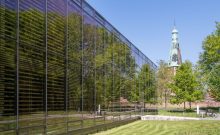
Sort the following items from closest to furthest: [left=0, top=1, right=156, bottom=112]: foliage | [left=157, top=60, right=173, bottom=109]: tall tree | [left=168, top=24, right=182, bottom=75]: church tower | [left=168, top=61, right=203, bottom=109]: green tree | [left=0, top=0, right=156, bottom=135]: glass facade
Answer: [left=0, top=0, right=156, bottom=135]: glass facade
[left=0, top=1, right=156, bottom=112]: foliage
[left=168, top=61, right=203, bottom=109]: green tree
[left=157, top=60, right=173, bottom=109]: tall tree
[left=168, top=24, right=182, bottom=75]: church tower

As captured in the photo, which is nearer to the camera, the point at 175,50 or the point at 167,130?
the point at 167,130

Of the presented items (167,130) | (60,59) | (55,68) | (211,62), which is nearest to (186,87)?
(211,62)

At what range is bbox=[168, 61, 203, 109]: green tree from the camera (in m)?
55.5

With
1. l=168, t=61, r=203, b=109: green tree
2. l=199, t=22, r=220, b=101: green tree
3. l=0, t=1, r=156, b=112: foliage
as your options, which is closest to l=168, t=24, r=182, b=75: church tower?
l=199, t=22, r=220, b=101: green tree

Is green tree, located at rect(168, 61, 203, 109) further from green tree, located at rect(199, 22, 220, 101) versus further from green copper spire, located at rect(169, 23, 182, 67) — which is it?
green copper spire, located at rect(169, 23, 182, 67)

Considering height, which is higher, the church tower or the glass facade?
the church tower

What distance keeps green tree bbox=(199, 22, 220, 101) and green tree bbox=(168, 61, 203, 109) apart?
2.69m

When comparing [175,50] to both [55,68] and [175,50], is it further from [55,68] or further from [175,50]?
[55,68]

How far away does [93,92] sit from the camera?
19.2 meters

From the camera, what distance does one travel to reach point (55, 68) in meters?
13.8

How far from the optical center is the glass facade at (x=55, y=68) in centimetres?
1077

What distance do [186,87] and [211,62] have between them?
7.18 meters

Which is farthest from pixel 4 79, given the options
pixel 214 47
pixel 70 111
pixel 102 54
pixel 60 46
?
pixel 214 47

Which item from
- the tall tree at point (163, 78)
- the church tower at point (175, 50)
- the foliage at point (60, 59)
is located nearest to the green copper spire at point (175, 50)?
the church tower at point (175, 50)
